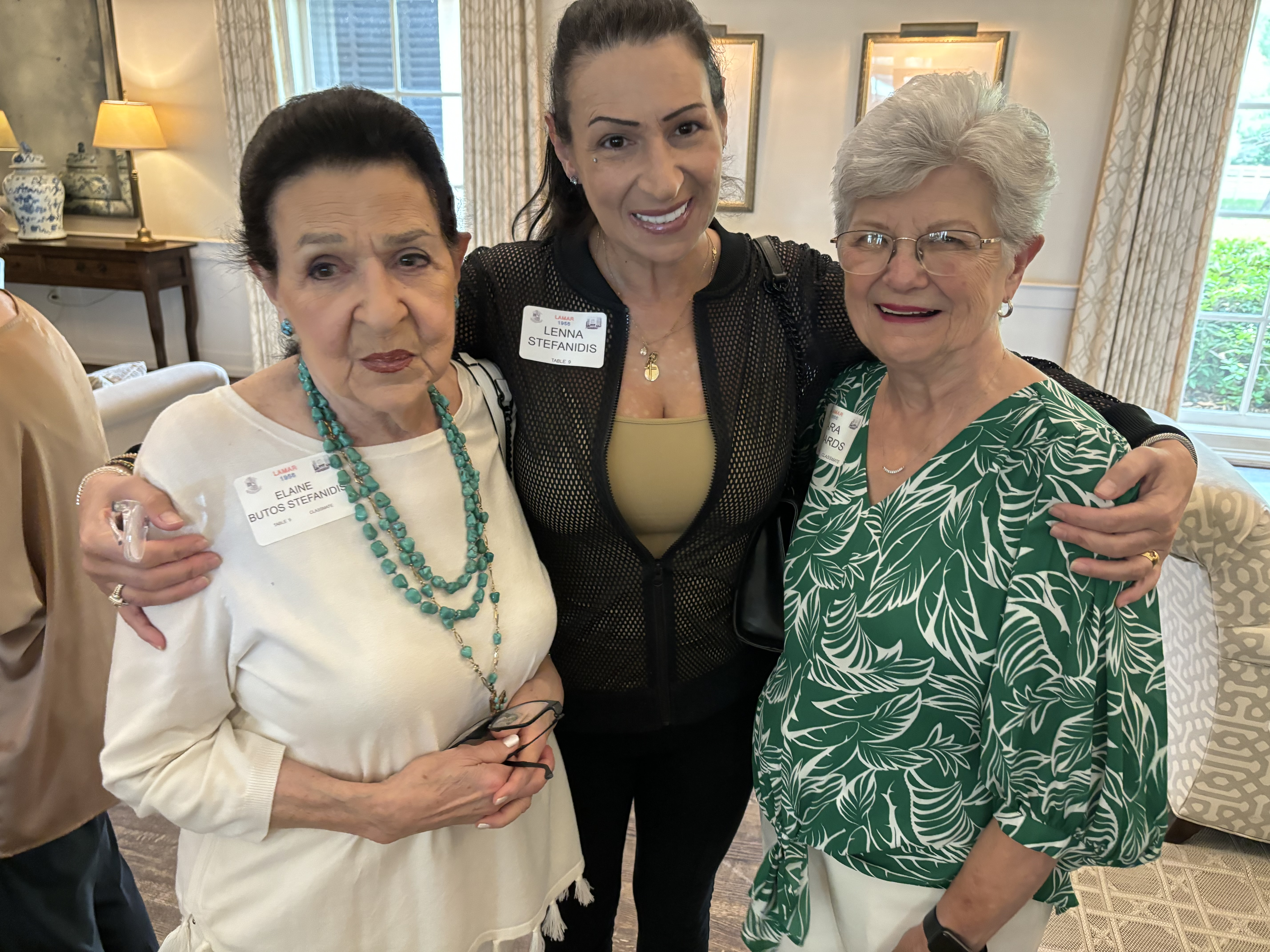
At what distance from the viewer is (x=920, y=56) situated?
16.0 ft

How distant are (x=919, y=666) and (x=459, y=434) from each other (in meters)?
0.68

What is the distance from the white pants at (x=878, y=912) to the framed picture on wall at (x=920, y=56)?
4666mm

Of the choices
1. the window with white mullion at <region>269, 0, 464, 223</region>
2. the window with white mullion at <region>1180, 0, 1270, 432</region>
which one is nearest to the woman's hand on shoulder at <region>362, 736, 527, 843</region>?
the window with white mullion at <region>1180, 0, 1270, 432</region>

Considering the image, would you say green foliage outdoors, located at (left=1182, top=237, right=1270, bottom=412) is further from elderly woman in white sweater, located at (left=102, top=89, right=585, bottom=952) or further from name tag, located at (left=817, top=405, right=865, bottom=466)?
elderly woman in white sweater, located at (left=102, top=89, right=585, bottom=952)

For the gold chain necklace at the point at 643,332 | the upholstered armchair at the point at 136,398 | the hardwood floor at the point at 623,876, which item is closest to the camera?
the gold chain necklace at the point at 643,332

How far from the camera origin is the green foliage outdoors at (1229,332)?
5152 millimetres

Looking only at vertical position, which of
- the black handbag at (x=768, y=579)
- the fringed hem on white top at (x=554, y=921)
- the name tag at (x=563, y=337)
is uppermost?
the name tag at (x=563, y=337)

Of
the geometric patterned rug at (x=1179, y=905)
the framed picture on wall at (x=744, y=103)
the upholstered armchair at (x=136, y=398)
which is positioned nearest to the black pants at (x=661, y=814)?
the geometric patterned rug at (x=1179, y=905)

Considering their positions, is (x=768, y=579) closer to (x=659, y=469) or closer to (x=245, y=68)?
(x=659, y=469)

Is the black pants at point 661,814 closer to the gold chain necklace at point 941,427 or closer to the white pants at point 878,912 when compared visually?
the white pants at point 878,912

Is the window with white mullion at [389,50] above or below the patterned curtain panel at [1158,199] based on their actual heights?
above

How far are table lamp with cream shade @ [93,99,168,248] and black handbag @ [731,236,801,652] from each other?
612 centimetres

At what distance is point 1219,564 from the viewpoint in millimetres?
2178

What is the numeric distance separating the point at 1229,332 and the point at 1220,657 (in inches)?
156
